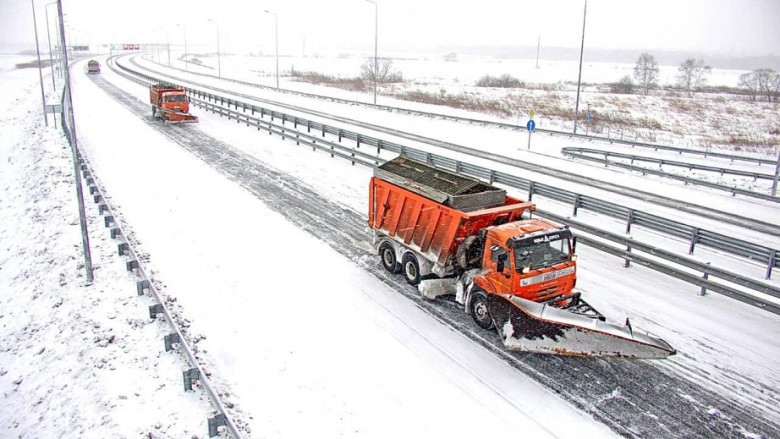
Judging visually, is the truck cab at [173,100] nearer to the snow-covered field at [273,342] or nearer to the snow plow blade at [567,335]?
the snow-covered field at [273,342]

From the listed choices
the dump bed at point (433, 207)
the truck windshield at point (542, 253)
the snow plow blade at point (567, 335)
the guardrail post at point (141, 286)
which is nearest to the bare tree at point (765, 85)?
the dump bed at point (433, 207)

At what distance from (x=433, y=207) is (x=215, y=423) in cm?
638

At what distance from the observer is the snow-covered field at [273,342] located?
823cm

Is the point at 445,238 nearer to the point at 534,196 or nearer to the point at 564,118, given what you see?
the point at 534,196

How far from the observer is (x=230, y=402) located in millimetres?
8383

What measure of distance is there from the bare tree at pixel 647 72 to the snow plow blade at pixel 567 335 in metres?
74.7

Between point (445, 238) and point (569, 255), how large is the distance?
2593mm

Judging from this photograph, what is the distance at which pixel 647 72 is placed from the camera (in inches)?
3514

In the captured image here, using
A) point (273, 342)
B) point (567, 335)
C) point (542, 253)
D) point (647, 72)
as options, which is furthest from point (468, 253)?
point (647, 72)

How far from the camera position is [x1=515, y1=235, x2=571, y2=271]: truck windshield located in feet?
32.6

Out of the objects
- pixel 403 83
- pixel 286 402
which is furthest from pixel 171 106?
pixel 403 83

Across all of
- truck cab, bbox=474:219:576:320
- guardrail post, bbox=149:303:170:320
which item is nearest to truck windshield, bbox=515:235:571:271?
truck cab, bbox=474:219:576:320

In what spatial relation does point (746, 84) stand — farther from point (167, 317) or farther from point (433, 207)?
point (167, 317)

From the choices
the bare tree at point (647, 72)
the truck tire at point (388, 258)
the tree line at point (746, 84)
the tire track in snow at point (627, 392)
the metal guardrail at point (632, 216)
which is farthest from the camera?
the bare tree at point (647, 72)
